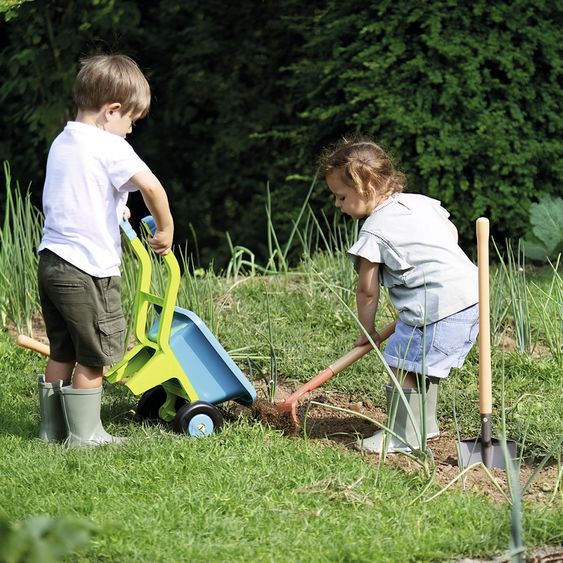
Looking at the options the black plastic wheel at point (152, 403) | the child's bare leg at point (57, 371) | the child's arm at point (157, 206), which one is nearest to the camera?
the child's arm at point (157, 206)

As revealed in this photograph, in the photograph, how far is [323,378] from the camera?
3.67m

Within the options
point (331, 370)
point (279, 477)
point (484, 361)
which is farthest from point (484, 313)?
point (279, 477)

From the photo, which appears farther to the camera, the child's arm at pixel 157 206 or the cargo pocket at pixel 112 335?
the cargo pocket at pixel 112 335

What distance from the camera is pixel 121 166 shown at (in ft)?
11.8

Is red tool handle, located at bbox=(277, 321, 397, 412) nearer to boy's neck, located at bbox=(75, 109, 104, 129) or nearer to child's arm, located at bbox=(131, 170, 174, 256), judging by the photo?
child's arm, located at bbox=(131, 170, 174, 256)

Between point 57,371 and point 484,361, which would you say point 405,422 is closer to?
point 484,361

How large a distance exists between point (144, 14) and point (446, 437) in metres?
5.70

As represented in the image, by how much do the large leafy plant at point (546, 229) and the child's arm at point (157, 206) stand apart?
9.80ft

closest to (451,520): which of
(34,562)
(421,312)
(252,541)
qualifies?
(252,541)

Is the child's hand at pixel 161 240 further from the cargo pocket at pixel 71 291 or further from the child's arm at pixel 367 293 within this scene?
the child's arm at pixel 367 293

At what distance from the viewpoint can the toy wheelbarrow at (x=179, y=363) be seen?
375 centimetres

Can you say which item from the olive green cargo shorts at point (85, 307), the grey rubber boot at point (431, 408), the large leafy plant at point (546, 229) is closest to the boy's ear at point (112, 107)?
the olive green cargo shorts at point (85, 307)

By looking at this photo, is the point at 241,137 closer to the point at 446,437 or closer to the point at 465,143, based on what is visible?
the point at 465,143

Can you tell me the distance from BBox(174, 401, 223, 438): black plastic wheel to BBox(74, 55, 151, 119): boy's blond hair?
113cm
